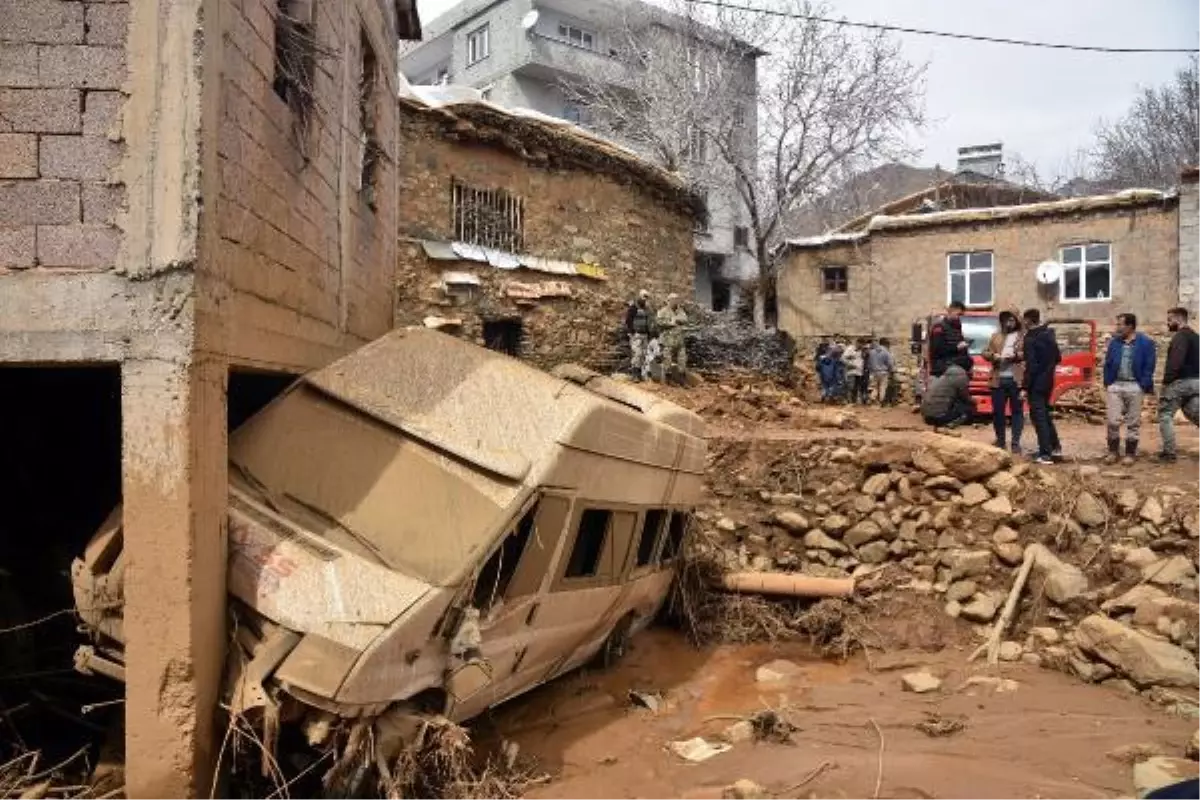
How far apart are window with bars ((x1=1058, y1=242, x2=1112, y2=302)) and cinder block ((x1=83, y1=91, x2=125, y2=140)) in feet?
73.0

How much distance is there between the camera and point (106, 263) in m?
4.20

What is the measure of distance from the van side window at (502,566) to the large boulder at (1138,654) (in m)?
4.94

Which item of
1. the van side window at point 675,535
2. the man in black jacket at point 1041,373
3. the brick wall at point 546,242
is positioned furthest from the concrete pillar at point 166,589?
the brick wall at point 546,242

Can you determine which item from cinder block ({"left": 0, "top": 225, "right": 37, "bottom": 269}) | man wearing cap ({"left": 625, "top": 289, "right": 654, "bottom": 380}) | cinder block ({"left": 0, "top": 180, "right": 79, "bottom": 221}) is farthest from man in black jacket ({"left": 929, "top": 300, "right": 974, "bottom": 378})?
cinder block ({"left": 0, "top": 225, "right": 37, "bottom": 269})

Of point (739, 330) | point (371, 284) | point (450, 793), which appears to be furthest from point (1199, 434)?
point (450, 793)

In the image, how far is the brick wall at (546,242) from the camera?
49.8 ft

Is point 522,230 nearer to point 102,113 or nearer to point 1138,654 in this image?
point 1138,654

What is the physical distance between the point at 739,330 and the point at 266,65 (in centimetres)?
1525

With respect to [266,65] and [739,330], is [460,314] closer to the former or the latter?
[739,330]

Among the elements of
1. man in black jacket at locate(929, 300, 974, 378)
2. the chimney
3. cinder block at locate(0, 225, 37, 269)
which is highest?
the chimney

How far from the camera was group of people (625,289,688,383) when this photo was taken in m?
16.9

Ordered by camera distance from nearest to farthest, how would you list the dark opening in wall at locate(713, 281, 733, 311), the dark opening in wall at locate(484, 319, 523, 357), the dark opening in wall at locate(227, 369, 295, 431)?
the dark opening in wall at locate(227, 369, 295, 431)
the dark opening in wall at locate(484, 319, 523, 357)
the dark opening in wall at locate(713, 281, 733, 311)

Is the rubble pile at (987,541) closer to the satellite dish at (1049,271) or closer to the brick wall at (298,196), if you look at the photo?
the brick wall at (298,196)

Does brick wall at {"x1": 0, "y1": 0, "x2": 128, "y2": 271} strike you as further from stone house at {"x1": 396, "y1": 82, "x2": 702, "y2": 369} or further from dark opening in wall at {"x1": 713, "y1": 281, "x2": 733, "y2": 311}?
dark opening in wall at {"x1": 713, "y1": 281, "x2": 733, "y2": 311}
